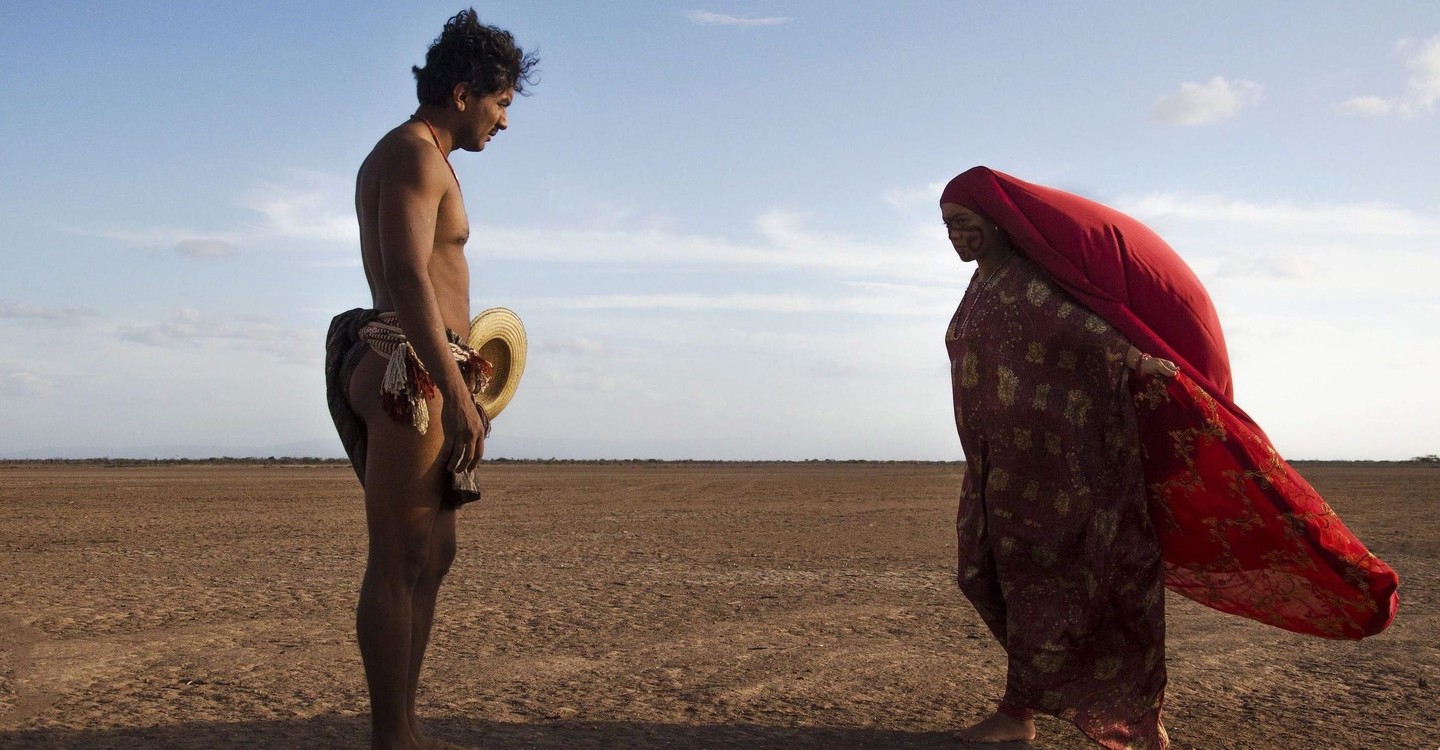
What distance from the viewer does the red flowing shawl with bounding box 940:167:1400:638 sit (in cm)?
391

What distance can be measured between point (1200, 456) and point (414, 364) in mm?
2565

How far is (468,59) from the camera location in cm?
347

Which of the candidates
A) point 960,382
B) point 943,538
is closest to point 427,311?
point 960,382

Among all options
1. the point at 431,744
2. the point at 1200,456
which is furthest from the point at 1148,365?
the point at 431,744

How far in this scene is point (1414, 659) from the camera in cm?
555

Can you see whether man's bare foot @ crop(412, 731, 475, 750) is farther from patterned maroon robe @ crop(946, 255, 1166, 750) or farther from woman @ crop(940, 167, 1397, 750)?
patterned maroon robe @ crop(946, 255, 1166, 750)

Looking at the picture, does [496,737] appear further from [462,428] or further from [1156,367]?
[1156,367]

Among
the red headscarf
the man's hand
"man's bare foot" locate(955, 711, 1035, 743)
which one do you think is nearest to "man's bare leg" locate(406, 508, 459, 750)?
the man's hand

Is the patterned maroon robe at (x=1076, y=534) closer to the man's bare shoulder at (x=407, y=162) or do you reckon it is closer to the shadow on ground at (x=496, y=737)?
the shadow on ground at (x=496, y=737)

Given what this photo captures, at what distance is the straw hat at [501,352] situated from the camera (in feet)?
12.9

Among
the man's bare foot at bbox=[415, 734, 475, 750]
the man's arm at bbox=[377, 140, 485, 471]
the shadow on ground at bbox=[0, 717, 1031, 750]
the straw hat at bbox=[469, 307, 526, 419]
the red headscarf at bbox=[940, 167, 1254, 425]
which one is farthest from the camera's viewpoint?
the red headscarf at bbox=[940, 167, 1254, 425]

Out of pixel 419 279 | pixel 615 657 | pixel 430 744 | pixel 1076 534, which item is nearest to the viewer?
pixel 419 279

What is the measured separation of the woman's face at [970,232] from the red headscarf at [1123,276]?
2.7 inches

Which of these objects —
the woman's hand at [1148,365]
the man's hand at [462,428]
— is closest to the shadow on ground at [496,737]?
the man's hand at [462,428]
